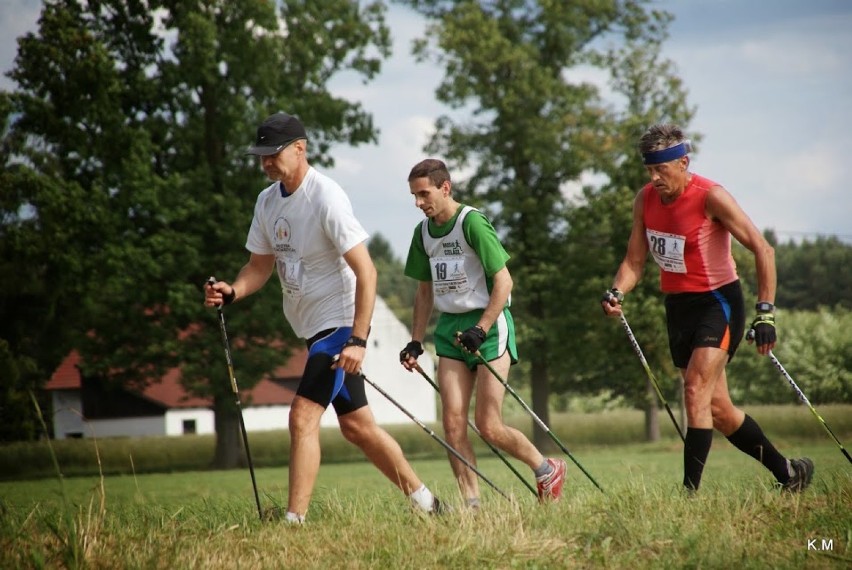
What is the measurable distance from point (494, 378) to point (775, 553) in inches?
103

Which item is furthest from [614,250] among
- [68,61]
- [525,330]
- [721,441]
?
[68,61]

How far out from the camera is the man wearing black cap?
6637mm

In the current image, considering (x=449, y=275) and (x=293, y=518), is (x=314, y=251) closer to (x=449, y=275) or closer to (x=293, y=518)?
(x=449, y=275)

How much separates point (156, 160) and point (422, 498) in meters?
28.3

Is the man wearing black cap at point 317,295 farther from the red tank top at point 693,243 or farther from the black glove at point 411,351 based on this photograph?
the red tank top at point 693,243

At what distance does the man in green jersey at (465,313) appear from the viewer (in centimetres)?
751

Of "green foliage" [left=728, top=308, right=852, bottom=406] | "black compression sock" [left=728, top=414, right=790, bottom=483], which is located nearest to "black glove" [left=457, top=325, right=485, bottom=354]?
"black compression sock" [left=728, top=414, right=790, bottom=483]

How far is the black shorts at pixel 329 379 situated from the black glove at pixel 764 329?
2555 mm

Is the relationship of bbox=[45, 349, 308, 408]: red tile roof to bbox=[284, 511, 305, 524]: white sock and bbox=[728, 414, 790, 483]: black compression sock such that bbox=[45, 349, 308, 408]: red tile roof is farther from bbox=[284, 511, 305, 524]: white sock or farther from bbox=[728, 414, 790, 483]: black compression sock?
bbox=[284, 511, 305, 524]: white sock

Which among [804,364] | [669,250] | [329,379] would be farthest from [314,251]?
[804,364]

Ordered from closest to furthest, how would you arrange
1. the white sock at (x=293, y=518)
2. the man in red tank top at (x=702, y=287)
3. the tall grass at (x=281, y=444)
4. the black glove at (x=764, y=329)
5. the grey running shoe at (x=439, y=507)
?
the white sock at (x=293, y=518), the grey running shoe at (x=439, y=507), the black glove at (x=764, y=329), the man in red tank top at (x=702, y=287), the tall grass at (x=281, y=444)

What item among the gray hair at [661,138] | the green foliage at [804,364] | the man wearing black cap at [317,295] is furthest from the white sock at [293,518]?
the green foliage at [804,364]

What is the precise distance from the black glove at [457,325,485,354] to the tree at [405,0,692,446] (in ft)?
97.6

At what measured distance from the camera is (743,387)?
4450 centimetres
